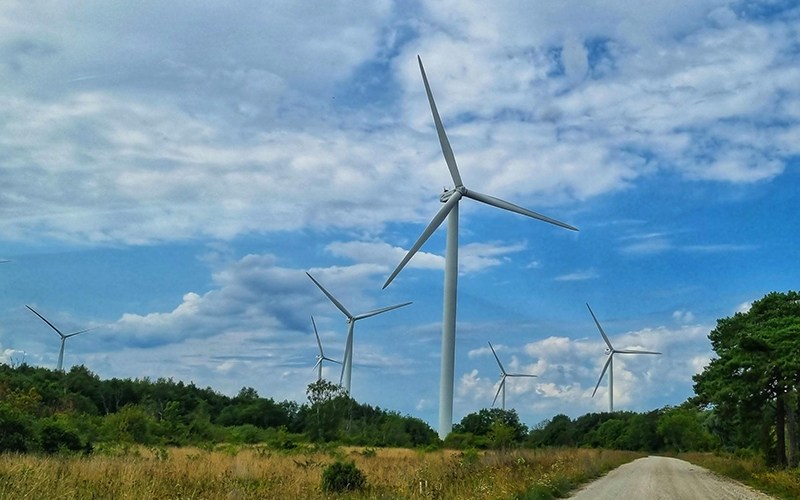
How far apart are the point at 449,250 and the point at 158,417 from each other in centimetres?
4601

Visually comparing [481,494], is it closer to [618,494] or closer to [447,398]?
[618,494]

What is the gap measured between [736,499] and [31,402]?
4492cm

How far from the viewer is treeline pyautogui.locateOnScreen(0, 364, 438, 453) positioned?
35375 mm

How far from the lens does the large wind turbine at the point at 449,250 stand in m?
60.2

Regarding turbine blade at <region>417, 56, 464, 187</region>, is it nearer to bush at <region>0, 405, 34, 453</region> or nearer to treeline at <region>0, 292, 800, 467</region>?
treeline at <region>0, 292, 800, 467</region>

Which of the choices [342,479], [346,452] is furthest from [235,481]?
[346,452]

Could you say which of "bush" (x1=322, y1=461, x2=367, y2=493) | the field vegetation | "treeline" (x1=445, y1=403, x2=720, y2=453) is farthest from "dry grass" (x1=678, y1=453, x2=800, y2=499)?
"treeline" (x1=445, y1=403, x2=720, y2=453)

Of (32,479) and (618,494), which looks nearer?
(32,479)

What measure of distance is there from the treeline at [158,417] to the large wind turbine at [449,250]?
1440cm

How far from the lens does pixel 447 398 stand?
200 feet

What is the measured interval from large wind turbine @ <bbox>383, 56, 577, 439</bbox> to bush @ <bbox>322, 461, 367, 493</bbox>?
34472 mm

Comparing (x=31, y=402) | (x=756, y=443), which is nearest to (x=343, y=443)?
(x=31, y=402)

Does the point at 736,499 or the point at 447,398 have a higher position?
the point at 447,398

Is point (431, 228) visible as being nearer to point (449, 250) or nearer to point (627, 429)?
point (449, 250)
